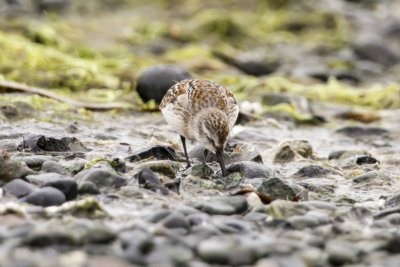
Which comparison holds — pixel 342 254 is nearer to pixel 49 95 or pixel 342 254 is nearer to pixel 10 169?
pixel 10 169

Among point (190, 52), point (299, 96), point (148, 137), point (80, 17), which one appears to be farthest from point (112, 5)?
point (148, 137)

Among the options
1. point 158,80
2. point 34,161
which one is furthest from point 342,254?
point 158,80

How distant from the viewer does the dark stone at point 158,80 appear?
955 centimetres

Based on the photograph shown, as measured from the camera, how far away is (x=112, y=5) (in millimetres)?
23281

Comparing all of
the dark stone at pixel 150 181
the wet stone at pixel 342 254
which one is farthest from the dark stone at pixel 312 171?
the wet stone at pixel 342 254

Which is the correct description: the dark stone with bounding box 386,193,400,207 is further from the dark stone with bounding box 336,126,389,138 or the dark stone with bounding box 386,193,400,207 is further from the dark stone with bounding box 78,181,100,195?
the dark stone with bounding box 336,126,389,138

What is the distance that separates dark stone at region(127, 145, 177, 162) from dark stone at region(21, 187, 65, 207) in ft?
5.66

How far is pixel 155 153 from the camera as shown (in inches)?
251

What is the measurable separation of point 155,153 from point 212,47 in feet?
34.5

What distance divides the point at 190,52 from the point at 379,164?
8.59 metres

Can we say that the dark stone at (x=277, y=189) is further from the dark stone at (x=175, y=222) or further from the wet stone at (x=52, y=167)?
the wet stone at (x=52, y=167)

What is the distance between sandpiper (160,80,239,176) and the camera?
5.89 meters

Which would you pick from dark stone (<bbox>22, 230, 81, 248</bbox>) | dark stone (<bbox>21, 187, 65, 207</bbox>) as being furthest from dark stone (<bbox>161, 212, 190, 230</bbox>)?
dark stone (<bbox>21, 187, 65, 207</bbox>)

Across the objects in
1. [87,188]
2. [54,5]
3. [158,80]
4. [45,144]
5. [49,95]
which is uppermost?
[54,5]
